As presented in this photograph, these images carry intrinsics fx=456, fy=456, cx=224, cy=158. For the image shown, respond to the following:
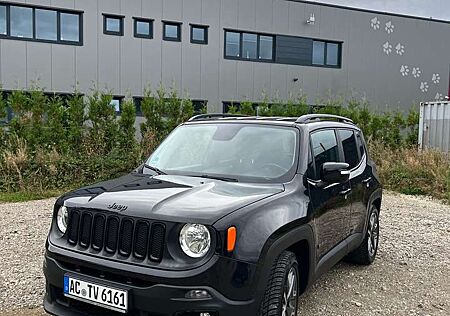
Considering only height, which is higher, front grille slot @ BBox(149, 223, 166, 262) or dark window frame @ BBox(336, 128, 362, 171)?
dark window frame @ BBox(336, 128, 362, 171)

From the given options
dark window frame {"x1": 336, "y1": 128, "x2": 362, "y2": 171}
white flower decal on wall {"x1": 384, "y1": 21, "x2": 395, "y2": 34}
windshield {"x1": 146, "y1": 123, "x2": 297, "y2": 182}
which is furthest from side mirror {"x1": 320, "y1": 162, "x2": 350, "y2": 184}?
white flower decal on wall {"x1": 384, "y1": 21, "x2": 395, "y2": 34}

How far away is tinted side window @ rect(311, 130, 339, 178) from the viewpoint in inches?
166

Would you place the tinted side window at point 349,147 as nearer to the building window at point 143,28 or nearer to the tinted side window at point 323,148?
the tinted side window at point 323,148

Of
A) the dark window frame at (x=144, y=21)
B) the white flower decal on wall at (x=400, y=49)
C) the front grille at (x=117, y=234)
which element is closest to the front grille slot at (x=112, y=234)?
the front grille at (x=117, y=234)

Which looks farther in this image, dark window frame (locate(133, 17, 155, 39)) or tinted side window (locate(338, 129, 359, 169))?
dark window frame (locate(133, 17, 155, 39))

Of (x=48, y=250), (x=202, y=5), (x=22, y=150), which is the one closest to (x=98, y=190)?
(x=48, y=250)

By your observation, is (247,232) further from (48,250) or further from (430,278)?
(430,278)

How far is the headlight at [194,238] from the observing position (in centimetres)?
286

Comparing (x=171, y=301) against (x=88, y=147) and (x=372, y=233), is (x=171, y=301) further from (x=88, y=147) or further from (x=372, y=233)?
(x=88, y=147)

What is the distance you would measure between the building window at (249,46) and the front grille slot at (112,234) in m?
18.7

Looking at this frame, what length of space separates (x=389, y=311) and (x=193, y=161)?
2293 mm

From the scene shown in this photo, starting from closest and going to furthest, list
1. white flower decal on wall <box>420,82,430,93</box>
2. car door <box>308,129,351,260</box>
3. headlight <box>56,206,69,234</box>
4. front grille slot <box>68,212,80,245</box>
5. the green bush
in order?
1. front grille slot <box>68,212,80,245</box>
2. headlight <box>56,206,69,234</box>
3. car door <box>308,129,351,260</box>
4. the green bush
5. white flower decal on wall <box>420,82,430,93</box>

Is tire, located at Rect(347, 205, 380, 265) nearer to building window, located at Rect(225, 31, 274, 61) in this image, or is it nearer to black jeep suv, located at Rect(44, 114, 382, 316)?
black jeep suv, located at Rect(44, 114, 382, 316)

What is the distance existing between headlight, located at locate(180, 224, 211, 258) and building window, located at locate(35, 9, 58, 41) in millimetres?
17202
